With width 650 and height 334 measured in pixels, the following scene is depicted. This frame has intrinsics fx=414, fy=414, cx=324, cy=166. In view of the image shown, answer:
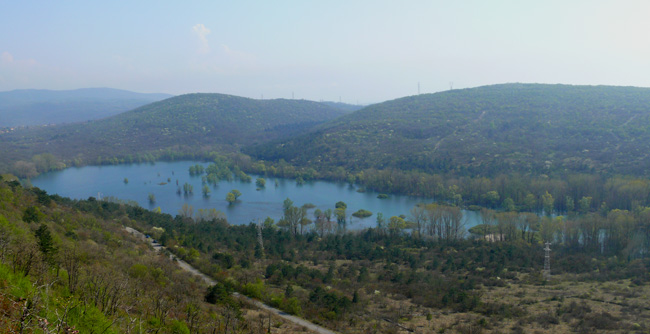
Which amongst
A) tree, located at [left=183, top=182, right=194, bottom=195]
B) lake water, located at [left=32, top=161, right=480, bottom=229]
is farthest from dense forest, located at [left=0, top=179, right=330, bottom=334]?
tree, located at [left=183, top=182, right=194, bottom=195]

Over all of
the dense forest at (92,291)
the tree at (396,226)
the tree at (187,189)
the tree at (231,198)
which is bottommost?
the tree at (396,226)

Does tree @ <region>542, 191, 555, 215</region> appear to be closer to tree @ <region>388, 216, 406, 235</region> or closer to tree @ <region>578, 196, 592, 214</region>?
tree @ <region>578, 196, 592, 214</region>

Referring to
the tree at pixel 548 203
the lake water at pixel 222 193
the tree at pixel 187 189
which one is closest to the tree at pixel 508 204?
the tree at pixel 548 203

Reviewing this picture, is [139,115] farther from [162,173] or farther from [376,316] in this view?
[376,316]

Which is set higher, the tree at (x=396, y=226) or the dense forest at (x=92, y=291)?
the dense forest at (x=92, y=291)

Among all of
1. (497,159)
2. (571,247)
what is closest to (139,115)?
(497,159)

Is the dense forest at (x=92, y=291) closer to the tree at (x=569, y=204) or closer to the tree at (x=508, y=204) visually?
the tree at (x=508, y=204)

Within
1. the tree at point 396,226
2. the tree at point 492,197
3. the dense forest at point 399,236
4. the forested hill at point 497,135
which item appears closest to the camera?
the dense forest at point 399,236
